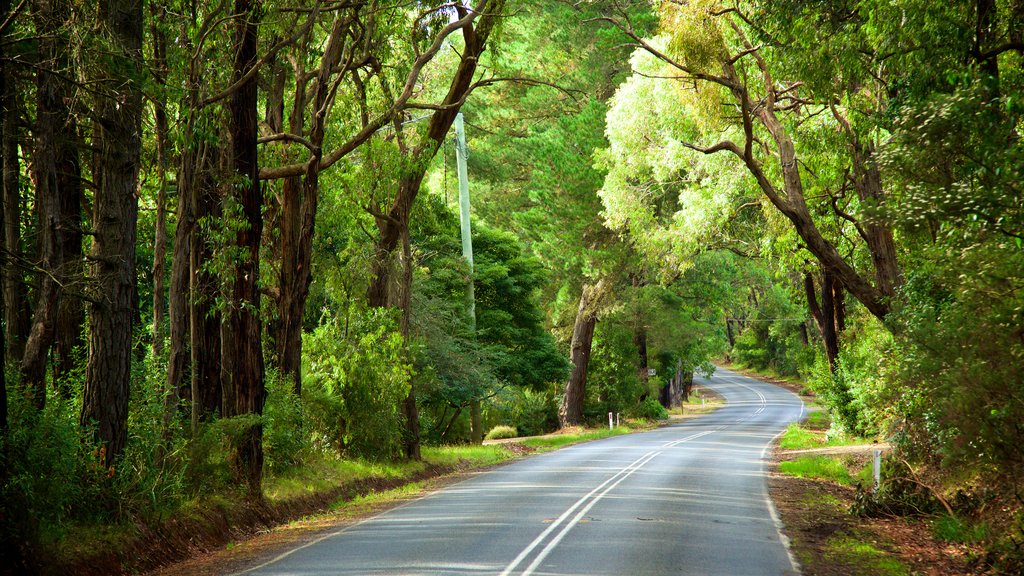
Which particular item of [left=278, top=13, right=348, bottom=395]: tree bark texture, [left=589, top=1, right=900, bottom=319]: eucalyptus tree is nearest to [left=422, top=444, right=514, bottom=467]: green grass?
[left=278, top=13, right=348, bottom=395]: tree bark texture

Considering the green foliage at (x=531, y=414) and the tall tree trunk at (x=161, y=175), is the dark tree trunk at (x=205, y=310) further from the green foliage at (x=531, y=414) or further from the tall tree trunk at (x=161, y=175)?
the green foliage at (x=531, y=414)

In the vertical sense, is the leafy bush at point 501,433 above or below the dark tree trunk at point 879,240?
below

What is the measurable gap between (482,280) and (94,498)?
2467 centimetres

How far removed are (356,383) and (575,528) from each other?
28.1 feet

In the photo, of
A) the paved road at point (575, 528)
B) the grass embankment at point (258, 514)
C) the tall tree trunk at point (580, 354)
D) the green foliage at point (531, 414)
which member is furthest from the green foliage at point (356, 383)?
the green foliage at point (531, 414)

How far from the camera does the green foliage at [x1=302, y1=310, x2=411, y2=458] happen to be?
20.2 meters

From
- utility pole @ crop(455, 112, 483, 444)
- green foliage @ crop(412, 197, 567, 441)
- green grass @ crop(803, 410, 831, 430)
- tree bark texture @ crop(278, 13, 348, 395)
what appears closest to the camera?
tree bark texture @ crop(278, 13, 348, 395)

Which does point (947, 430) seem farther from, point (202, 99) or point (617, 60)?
point (617, 60)

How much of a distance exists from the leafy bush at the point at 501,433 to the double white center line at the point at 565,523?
64.3ft

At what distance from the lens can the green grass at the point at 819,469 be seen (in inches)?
834

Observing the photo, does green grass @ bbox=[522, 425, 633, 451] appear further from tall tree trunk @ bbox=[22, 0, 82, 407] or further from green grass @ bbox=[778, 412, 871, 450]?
tall tree trunk @ bbox=[22, 0, 82, 407]

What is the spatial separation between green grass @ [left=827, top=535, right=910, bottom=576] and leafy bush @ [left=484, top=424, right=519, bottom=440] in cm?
2987

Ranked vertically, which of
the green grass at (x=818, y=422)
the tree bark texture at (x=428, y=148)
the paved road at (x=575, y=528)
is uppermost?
the tree bark texture at (x=428, y=148)

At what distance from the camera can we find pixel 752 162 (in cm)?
1956
